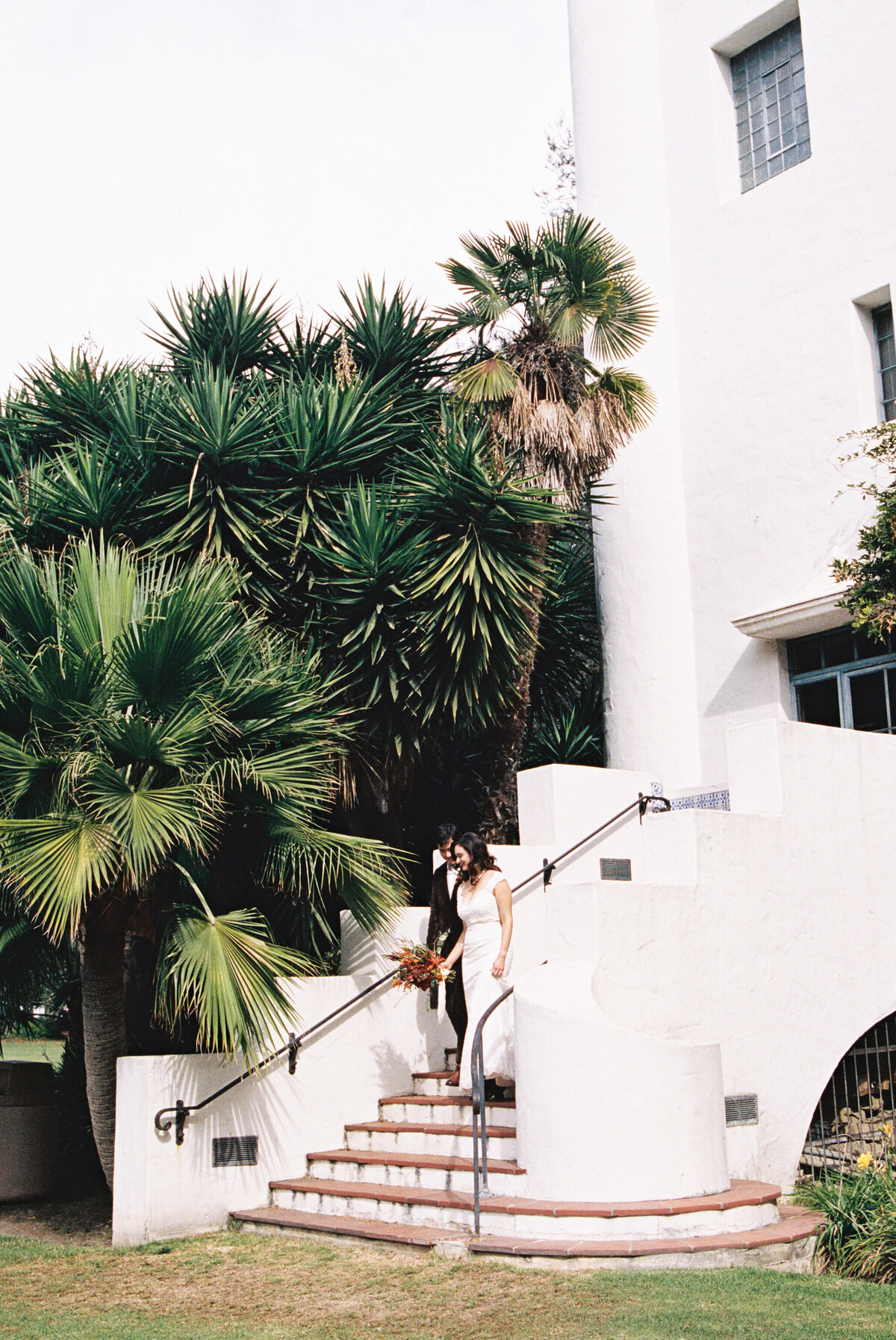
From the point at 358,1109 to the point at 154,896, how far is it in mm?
2254

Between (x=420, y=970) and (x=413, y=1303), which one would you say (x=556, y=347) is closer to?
(x=420, y=970)

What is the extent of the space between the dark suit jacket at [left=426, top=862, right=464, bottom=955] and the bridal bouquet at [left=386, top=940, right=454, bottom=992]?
17 cm

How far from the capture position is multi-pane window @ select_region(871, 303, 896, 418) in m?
13.1

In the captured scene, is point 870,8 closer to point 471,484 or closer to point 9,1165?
point 471,484

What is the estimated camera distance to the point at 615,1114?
291 inches

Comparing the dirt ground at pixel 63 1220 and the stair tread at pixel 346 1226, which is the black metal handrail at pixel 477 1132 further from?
the dirt ground at pixel 63 1220

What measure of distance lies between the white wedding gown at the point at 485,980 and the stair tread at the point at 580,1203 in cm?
103

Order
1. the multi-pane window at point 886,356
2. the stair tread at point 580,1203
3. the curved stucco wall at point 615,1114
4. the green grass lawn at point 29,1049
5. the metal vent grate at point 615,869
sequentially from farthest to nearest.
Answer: the green grass lawn at point 29,1049 < the multi-pane window at point 886,356 < the metal vent grate at point 615,869 < the curved stucco wall at point 615,1114 < the stair tread at point 580,1203

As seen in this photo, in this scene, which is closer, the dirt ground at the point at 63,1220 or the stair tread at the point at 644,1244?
the stair tread at the point at 644,1244

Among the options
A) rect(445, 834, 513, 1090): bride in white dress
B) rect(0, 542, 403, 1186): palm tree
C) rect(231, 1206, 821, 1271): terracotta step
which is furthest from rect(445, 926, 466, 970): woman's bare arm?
rect(231, 1206, 821, 1271): terracotta step

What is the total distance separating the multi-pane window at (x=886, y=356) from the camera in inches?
514

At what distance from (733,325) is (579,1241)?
409 inches

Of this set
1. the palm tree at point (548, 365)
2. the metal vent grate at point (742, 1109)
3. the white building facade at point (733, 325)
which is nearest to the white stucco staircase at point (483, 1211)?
the metal vent grate at point (742, 1109)

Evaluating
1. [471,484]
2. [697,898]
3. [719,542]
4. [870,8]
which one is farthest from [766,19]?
[697,898]
